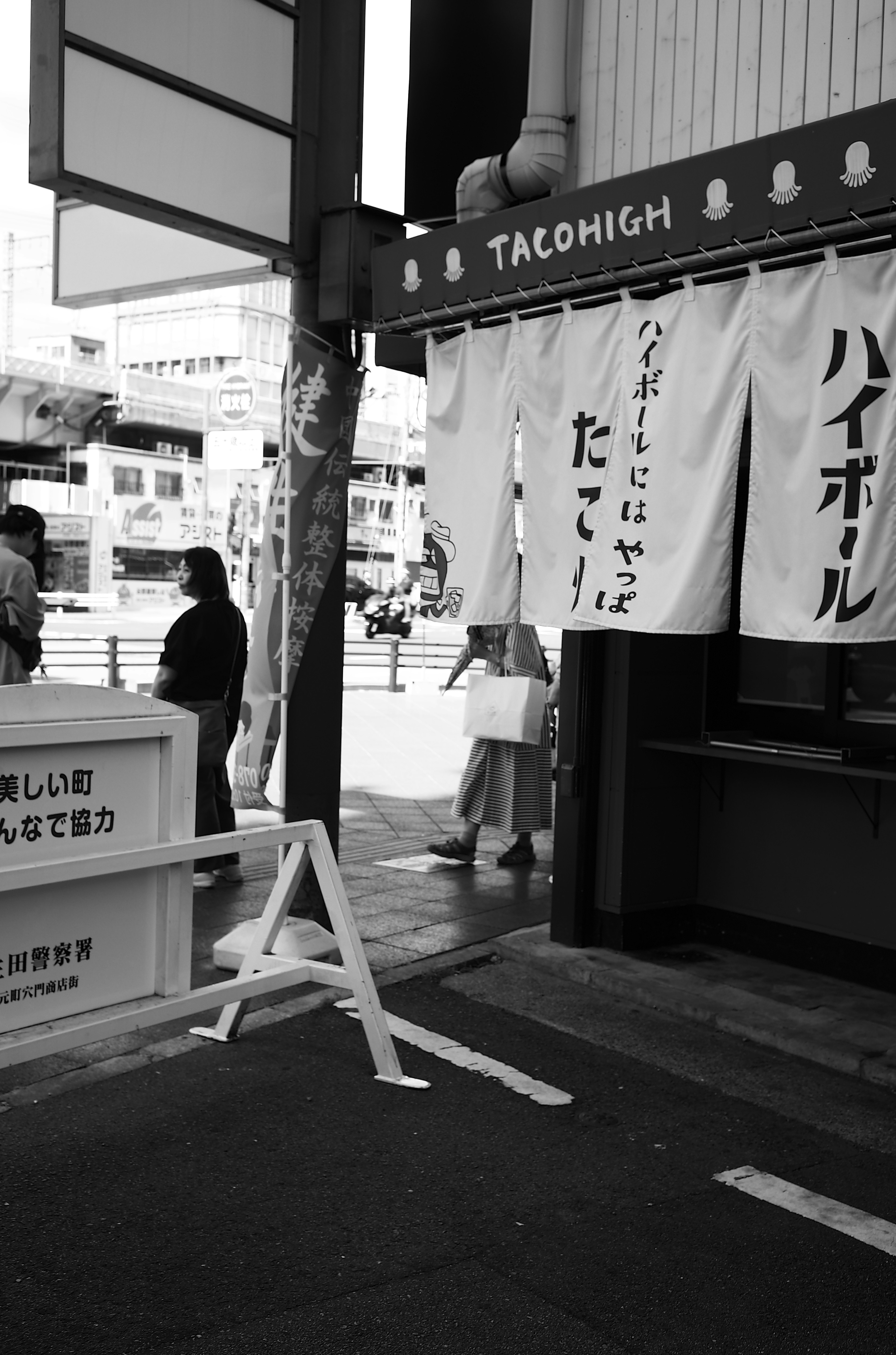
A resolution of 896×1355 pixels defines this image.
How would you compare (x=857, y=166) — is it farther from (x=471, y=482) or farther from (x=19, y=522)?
(x=19, y=522)

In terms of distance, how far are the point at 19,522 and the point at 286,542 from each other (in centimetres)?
239

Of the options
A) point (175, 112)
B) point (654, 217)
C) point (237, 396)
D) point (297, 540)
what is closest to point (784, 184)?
point (654, 217)

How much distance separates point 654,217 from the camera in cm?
502

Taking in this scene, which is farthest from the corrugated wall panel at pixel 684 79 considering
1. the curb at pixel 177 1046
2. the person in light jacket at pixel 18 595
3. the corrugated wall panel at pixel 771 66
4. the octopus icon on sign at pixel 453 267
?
the person in light jacket at pixel 18 595

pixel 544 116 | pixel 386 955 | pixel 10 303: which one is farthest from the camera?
pixel 10 303

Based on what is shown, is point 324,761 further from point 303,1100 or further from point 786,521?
point 786,521

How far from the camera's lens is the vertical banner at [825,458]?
4523mm

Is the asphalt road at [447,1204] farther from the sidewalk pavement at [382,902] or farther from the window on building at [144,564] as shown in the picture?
the window on building at [144,564]

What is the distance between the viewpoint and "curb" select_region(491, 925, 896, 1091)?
5160 mm

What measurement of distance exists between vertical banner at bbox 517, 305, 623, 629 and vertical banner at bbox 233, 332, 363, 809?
1212 mm

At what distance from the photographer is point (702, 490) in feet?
16.6

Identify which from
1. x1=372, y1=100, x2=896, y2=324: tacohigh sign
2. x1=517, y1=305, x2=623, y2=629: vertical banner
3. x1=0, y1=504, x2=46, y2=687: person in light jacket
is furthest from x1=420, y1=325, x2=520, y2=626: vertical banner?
x1=0, y1=504, x2=46, y2=687: person in light jacket

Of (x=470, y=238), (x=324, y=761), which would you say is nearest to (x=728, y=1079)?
(x=324, y=761)

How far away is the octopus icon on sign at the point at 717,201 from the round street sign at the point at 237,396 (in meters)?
14.1
